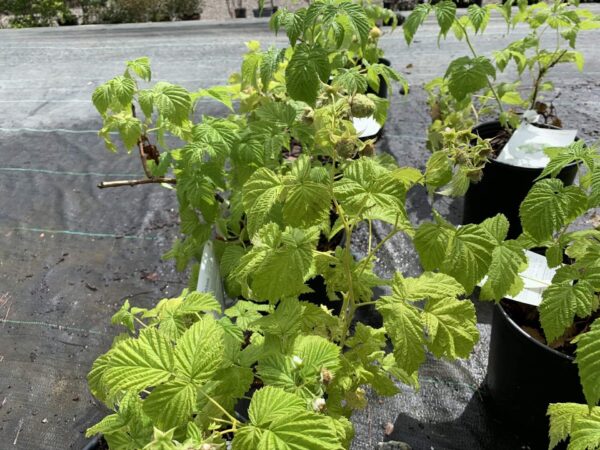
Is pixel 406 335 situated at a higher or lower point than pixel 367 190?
lower

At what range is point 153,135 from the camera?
3145mm

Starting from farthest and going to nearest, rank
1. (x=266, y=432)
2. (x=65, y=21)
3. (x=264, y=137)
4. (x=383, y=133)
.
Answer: (x=65, y=21), (x=383, y=133), (x=264, y=137), (x=266, y=432)

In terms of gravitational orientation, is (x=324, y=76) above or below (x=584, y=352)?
above

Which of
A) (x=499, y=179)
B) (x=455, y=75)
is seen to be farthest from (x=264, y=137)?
(x=499, y=179)

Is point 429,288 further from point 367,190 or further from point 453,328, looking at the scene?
point 367,190

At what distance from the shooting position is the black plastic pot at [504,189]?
1.88 m

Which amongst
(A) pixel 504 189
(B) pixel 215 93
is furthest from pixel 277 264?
(A) pixel 504 189

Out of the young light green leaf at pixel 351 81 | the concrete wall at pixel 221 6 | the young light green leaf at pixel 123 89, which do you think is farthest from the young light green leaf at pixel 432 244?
the concrete wall at pixel 221 6

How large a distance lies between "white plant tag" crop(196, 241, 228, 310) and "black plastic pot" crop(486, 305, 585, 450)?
0.80m

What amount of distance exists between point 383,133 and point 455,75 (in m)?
1.18

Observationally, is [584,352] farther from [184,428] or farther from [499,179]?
[499,179]

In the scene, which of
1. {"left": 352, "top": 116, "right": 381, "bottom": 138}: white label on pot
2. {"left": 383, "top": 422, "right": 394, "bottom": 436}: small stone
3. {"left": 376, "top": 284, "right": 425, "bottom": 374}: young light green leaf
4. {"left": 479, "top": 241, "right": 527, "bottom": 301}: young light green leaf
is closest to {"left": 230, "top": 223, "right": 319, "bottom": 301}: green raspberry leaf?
{"left": 376, "top": 284, "right": 425, "bottom": 374}: young light green leaf

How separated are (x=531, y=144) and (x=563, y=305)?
122 cm

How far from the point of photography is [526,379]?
1.31 m
